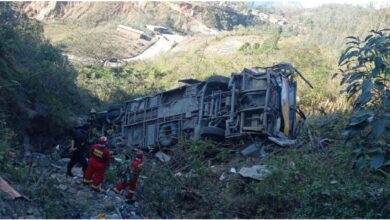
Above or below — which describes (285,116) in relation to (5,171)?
above

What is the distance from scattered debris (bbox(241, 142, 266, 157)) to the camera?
9.45 m

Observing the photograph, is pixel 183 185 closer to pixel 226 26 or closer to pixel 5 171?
pixel 5 171

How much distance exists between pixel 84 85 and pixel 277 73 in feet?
37.4

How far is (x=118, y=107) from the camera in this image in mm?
12969

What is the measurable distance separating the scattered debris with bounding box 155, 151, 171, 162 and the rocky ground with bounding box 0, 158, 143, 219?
8.44 ft

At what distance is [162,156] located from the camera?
34.1ft

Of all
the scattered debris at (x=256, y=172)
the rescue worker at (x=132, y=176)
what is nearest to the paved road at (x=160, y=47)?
the scattered debris at (x=256, y=172)

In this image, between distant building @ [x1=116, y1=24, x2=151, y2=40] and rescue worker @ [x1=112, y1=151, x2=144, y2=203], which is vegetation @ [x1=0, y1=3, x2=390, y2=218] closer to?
rescue worker @ [x1=112, y1=151, x2=144, y2=203]

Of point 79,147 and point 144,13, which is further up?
point 144,13

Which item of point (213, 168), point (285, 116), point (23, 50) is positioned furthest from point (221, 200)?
point (23, 50)

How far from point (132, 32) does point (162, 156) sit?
92.7 feet

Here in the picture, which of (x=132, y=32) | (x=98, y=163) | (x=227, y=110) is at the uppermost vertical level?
(x=132, y=32)

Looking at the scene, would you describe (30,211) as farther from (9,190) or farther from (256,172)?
(256,172)

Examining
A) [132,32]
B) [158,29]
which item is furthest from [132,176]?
[158,29]
